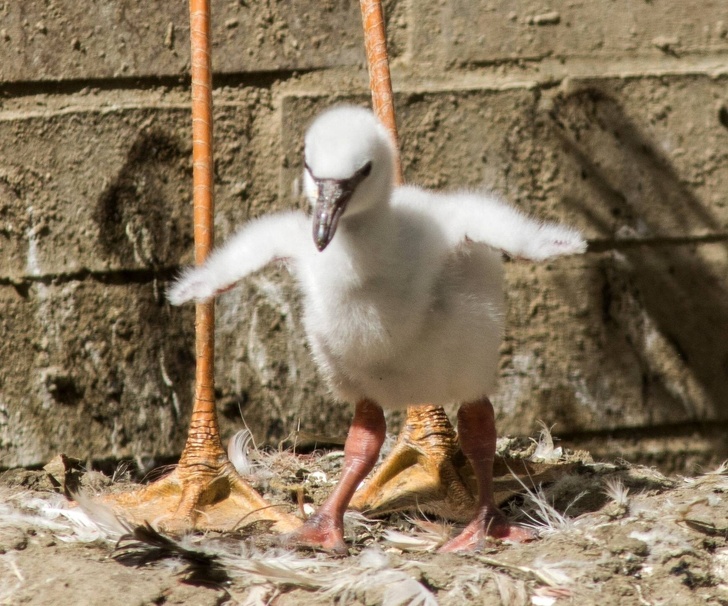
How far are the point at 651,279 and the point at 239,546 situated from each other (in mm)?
1607

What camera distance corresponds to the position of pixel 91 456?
289cm

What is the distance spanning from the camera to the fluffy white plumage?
75.3 inches

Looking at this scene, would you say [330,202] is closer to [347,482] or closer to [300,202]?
[347,482]

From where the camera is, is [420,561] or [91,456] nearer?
[420,561]

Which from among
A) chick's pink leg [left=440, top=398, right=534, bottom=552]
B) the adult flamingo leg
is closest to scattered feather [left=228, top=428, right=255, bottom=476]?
the adult flamingo leg

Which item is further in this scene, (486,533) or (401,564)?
(486,533)

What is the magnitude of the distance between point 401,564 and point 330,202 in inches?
26.3

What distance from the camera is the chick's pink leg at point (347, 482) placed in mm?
2038

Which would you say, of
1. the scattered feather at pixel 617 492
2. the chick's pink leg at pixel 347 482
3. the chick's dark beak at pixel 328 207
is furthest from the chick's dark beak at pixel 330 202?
the scattered feather at pixel 617 492

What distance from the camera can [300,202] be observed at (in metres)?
2.89

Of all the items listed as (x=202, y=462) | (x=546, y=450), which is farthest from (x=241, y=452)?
(x=546, y=450)

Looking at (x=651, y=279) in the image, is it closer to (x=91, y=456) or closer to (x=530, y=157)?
(x=530, y=157)

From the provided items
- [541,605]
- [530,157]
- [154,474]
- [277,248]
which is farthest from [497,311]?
[154,474]

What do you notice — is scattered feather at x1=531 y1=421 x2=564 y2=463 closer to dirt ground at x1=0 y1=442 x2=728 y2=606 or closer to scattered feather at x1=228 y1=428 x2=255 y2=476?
dirt ground at x1=0 y1=442 x2=728 y2=606
